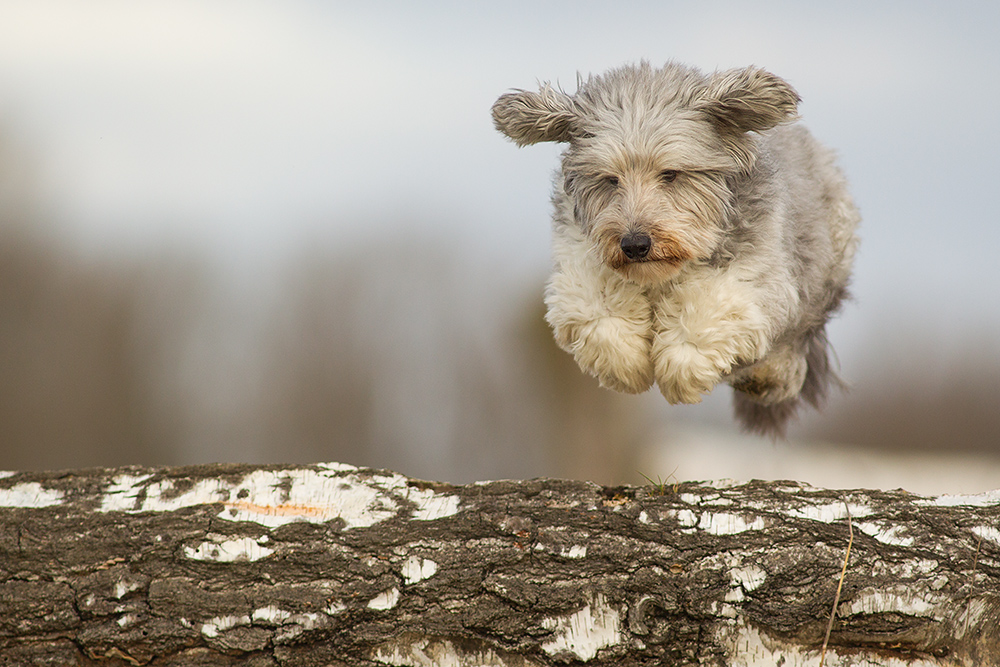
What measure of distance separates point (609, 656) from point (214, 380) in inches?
376

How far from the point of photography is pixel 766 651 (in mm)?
2475

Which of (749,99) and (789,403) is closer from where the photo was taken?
(749,99)

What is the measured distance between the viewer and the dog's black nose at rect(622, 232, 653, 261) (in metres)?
2.99

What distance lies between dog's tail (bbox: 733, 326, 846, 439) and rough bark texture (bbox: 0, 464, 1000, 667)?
6.92 ft

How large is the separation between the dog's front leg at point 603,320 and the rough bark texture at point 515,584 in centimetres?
75

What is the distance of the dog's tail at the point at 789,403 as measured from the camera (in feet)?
15.5

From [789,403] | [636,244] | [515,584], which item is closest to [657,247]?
[636,244]

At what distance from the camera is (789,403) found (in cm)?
476

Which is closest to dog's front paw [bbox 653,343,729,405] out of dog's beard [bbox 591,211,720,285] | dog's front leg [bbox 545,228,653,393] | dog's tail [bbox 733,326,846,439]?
dog's front leg [bbox 545,228,653,393]

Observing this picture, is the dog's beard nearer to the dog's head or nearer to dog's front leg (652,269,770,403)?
the dog's head

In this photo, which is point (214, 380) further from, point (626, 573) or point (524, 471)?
point (626, 573)

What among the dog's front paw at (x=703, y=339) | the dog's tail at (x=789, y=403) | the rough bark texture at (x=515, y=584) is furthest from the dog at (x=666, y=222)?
the dog's tail at (x=789, y=403)

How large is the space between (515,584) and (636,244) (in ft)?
4.42

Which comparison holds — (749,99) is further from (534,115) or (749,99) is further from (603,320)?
(603,320)
